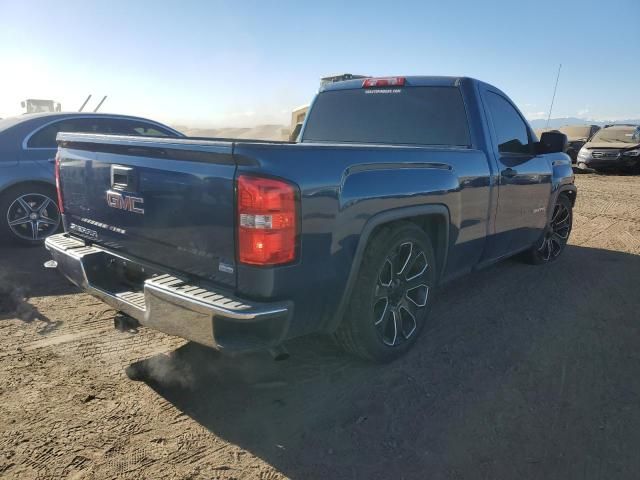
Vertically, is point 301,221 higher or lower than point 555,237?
higher

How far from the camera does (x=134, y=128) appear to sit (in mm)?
6203

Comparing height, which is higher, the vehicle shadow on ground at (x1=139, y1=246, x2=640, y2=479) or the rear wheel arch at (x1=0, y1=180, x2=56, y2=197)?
the rear wheel arch at (x1=0, y1=180, x2=56, y2=197)

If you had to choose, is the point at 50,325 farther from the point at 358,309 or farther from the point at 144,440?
the point at 358,309

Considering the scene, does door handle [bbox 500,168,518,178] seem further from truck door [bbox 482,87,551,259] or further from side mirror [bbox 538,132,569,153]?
side mirror [bbox 538,132,569,153]

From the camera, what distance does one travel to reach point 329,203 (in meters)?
2.42

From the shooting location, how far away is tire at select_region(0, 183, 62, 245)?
535 centimetres

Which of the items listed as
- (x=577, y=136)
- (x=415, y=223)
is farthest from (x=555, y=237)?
(x=577, y=136)

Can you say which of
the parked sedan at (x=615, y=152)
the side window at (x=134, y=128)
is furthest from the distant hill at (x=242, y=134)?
the parked sedan at (x=615, y=152)

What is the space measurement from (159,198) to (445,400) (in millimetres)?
1992

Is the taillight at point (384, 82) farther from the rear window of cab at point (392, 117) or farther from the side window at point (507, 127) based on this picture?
the side window at point (507, 127)

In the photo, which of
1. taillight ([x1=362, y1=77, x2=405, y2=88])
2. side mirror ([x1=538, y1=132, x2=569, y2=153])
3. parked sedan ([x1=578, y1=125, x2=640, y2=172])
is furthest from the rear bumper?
parked sedan ([x1=578, y1=125, x2=640, y2=172])

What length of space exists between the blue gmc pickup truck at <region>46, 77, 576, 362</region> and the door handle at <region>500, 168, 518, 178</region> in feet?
0.08

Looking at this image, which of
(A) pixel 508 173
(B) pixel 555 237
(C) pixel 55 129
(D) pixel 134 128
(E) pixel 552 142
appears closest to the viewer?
(A) pixel 508 173

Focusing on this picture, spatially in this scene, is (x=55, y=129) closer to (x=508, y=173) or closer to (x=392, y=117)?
(x=392, y=117)
